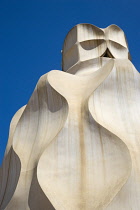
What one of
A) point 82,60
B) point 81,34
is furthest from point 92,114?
point 81,34

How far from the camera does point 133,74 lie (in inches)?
251

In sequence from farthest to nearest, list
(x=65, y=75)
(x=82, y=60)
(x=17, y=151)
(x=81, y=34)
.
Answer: (x=81, y=34) < (x=82, y=60) < (x=65, y=75) < (x=17, y=151)

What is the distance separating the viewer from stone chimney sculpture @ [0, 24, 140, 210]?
4758mm

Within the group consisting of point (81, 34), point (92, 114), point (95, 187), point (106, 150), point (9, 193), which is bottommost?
point (9, 193)

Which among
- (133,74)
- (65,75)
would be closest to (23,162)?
(65,75)

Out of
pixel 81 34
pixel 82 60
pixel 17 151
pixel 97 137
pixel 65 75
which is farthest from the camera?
pixel 81 34

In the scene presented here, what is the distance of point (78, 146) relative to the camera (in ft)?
17.5

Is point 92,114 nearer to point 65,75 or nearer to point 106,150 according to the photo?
point 106,150

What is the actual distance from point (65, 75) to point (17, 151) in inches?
75.1

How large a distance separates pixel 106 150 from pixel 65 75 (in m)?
2.19

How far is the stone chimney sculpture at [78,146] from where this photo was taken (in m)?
4.76

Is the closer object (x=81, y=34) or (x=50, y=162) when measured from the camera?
(x=50, y=162)

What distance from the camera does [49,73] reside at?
21.5ft

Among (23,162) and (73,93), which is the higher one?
(73,93)
